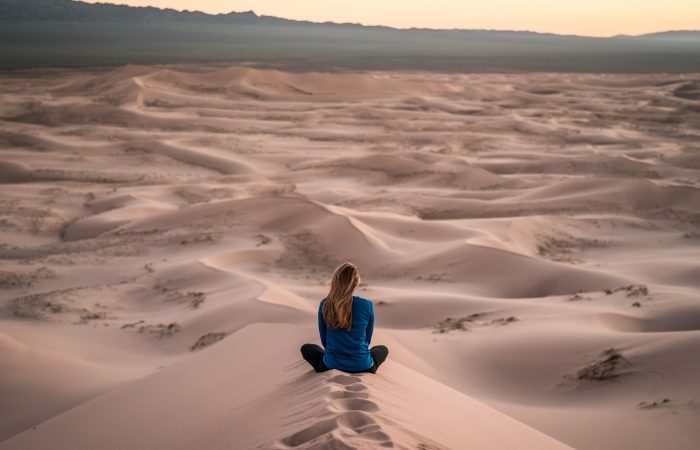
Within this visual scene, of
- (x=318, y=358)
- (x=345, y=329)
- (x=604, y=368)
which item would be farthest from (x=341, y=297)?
(x=604, y=368)

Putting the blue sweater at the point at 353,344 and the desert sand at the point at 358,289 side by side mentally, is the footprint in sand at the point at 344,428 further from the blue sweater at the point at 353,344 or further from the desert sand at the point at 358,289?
the blue sweater at the point at 353,344

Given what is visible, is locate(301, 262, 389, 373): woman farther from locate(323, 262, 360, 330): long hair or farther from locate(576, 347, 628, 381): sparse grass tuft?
locate(576, 347, 628, 381): sparse grass tuft

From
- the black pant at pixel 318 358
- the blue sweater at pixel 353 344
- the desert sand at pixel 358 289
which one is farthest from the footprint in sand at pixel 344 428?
the black pant at pixel 318 358

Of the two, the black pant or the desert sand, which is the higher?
the black pant

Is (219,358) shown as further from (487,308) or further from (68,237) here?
(68,237)

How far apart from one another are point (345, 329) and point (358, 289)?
5.12 metres

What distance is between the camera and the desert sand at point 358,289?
4414 millimetres

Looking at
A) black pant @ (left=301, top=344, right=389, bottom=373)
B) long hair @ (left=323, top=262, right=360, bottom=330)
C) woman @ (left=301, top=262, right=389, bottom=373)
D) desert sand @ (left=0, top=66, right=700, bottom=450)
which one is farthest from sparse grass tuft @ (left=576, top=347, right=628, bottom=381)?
long hair @ (left=323, top=262, right=360, bottom=330)

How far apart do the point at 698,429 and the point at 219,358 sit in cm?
372

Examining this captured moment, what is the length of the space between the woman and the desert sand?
0.17m

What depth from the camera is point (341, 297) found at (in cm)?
413

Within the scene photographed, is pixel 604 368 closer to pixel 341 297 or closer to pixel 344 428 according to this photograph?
pixel 341 297

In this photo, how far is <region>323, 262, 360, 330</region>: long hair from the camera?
4.06 m

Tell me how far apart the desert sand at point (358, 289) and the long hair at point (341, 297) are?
39cm
